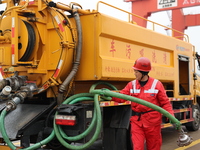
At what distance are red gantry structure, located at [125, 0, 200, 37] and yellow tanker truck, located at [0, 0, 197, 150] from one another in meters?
12.8

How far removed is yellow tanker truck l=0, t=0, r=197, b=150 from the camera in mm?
4891

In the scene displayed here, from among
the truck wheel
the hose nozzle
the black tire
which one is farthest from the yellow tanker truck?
the truck wheel

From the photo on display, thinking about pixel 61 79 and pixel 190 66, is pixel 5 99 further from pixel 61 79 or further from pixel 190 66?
pixel 190 66

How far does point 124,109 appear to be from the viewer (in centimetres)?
591

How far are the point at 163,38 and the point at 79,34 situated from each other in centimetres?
281

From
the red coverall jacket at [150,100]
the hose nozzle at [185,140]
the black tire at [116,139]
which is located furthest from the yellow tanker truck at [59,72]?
the hose nozzle at [185,140]

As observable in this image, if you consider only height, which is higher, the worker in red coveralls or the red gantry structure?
the red gantry structure

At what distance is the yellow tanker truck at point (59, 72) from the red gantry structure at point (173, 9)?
506 inches

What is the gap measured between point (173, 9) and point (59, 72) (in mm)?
16857

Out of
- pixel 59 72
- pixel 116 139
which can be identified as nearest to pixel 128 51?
pixel 59 72

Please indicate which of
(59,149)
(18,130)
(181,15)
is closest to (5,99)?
(18,130)

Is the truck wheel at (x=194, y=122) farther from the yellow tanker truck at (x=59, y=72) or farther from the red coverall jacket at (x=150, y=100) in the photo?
the red coverall jacket at (x=150, y=100)

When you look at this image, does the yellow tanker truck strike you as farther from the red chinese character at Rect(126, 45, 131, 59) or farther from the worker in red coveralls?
the worker in red coveralls

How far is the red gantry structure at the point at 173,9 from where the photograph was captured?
19.9 meters
